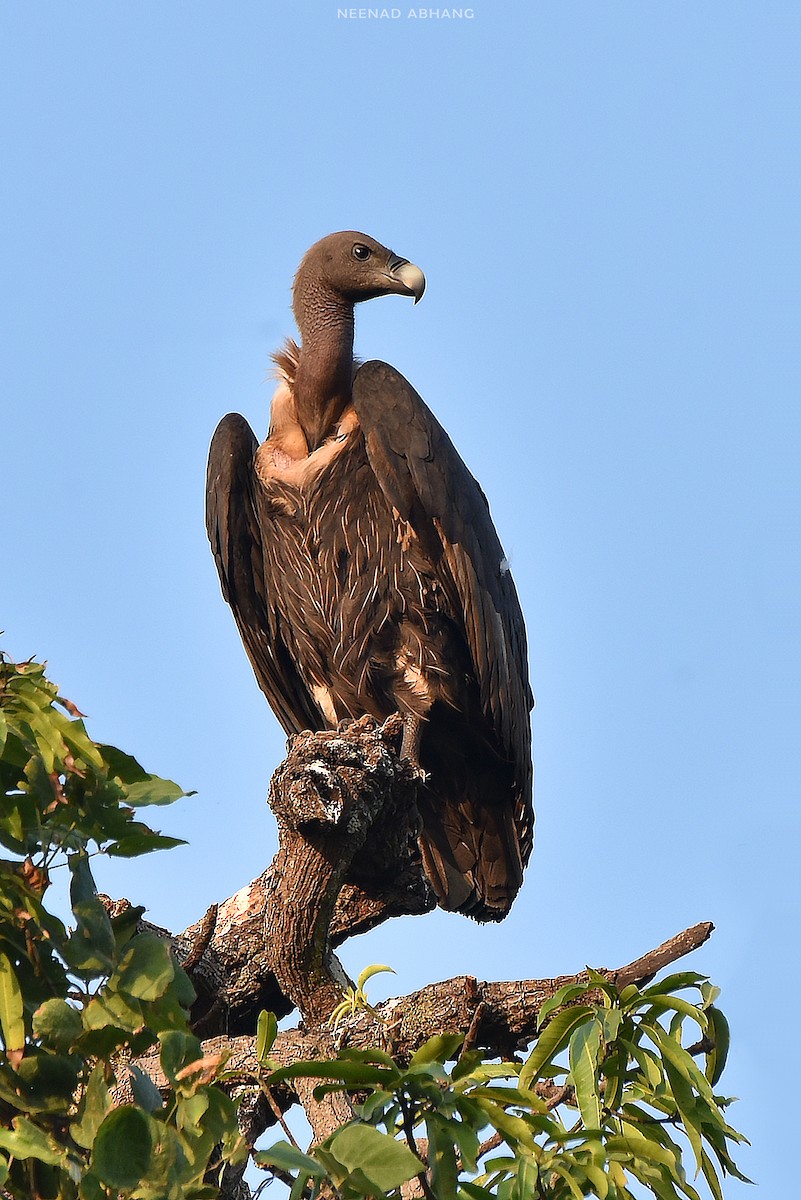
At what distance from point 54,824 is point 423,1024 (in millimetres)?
2019

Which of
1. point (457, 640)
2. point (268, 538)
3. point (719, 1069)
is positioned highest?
point (268, 538)

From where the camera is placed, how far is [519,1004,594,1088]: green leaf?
113 inches

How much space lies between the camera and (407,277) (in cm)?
670

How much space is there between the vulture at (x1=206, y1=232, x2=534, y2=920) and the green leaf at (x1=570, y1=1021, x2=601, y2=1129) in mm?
3161

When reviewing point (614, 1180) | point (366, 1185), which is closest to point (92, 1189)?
point (366, 1185)

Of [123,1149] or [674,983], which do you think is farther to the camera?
[674,983]

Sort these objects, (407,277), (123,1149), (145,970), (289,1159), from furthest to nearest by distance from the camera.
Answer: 1. (407,277)
2. (145,970)
3. (289,1159)
4. (123,1149)

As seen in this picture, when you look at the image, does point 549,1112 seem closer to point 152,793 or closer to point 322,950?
point 152,793

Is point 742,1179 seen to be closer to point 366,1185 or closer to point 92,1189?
point 366,1185

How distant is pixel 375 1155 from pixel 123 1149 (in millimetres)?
359

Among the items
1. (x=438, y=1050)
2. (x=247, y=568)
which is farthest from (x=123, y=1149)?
(x=247, y=568)

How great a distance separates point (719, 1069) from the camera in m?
3.18

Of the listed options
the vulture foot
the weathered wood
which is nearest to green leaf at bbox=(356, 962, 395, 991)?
the weathered wood

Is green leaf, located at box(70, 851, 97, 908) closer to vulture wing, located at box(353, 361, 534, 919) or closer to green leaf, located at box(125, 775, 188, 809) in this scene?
green leaf, located at box(125, 775, 188, 809)
